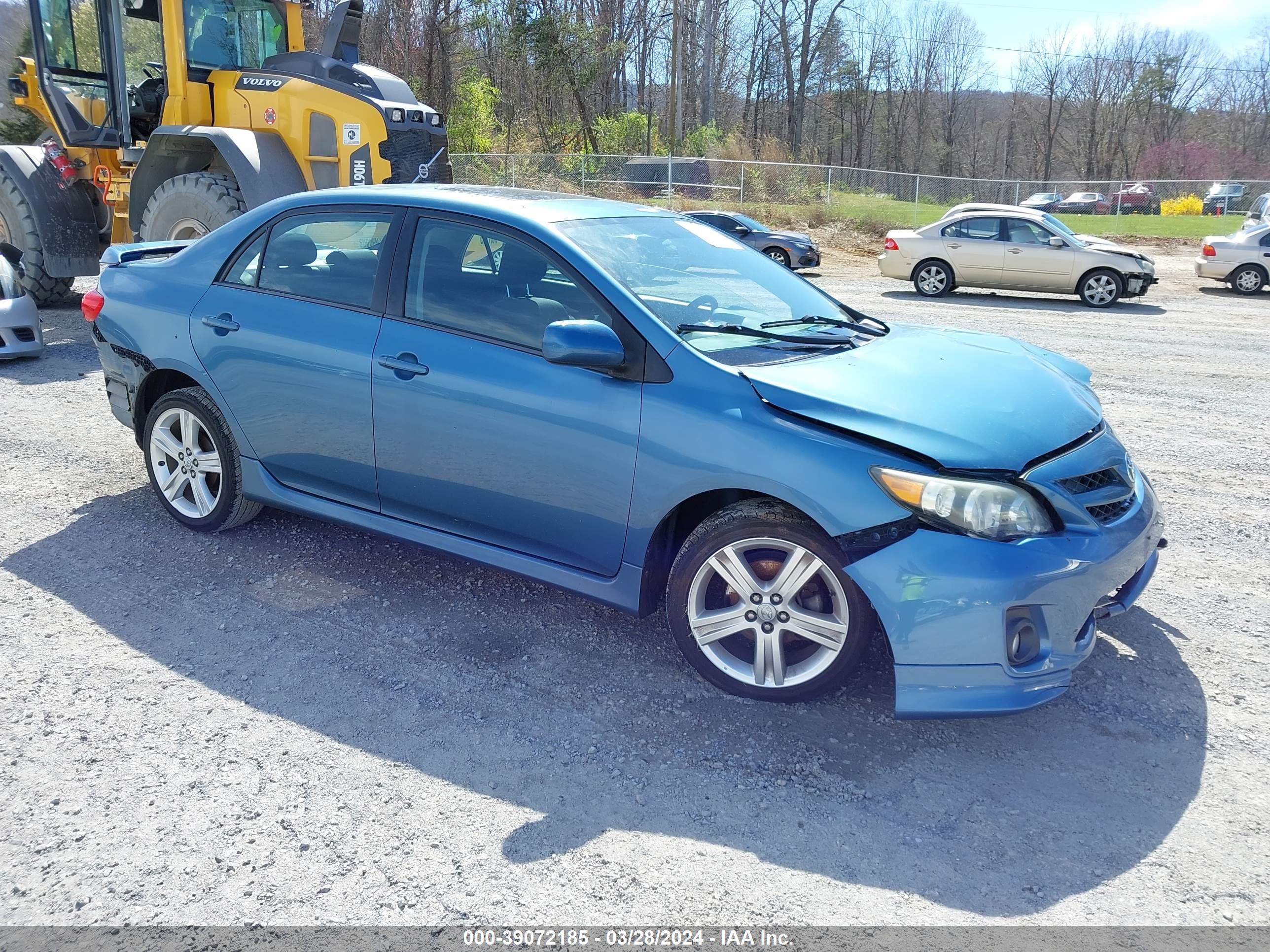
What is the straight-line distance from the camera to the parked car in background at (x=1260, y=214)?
20.0 metres

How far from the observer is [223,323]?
15.4 feet

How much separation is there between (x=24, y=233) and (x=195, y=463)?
7.33 metres

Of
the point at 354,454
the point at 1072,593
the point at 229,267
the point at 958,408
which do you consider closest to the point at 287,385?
the point at 354,454

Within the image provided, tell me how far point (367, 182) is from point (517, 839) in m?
8.39

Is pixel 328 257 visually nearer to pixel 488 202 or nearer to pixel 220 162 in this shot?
pixel 488 202

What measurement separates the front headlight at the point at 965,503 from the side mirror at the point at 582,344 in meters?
1.00

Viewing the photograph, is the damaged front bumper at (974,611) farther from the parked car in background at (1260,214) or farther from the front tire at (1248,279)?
the parked car in background at (1260,214)

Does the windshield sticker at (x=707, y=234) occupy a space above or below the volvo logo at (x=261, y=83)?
below

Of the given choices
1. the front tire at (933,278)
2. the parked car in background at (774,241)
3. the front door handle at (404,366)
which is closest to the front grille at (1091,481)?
the front door handle at (404,366)

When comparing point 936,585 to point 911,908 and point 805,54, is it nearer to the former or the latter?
point 911,908

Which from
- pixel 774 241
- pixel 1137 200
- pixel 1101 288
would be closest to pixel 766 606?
pixel 1101 288

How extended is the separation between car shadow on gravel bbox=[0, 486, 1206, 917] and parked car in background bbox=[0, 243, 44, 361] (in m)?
4.86

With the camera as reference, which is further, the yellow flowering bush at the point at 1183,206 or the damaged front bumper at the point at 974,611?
the yellow flowering bush at the point at 1183,206

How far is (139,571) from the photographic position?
4.63 meters
